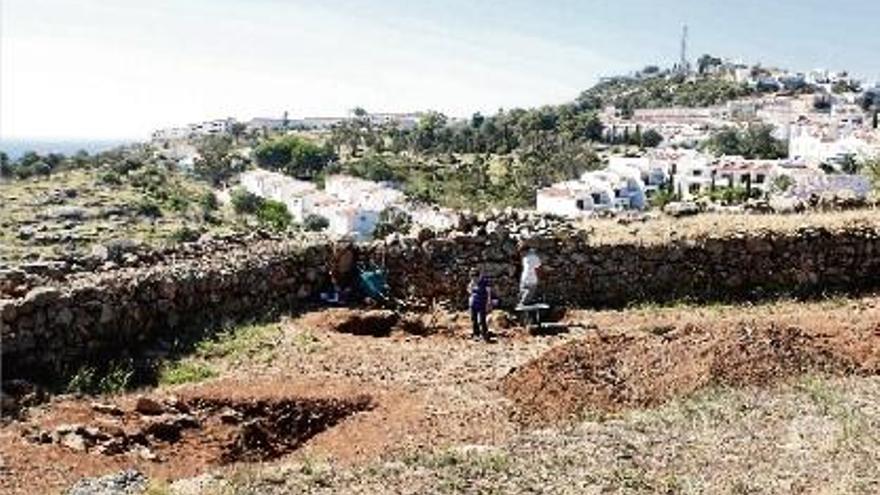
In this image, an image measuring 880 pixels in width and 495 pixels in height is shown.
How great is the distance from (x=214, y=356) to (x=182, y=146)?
16072cm

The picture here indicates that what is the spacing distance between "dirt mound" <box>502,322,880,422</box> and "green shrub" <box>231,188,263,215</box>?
75.6 meters

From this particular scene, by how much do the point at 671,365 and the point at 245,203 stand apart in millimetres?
79842

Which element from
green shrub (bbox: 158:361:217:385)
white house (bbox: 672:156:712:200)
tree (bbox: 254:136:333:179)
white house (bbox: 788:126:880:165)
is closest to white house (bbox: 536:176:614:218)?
white house (bbox: 672:156:712:200)

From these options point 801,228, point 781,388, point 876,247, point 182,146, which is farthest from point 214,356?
point 182,146

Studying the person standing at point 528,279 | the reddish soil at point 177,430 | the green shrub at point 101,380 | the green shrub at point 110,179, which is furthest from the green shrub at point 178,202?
the reddish soil at point 177,430

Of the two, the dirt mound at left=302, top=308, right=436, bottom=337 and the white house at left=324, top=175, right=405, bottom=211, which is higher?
the dirt mound at left=302, top=308, right=436, bottom=337

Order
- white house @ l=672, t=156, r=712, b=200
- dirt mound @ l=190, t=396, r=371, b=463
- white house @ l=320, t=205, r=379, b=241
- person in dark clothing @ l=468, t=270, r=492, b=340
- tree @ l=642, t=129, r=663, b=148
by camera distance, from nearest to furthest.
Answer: dirt mound @ l=190, t=396, r=371, b=463
person in dark clothing @ l=468, t=270, r=492, b=340
white house @ l=320, t=205, r=379, b=241
white house @ l=672, t=156, r=712, b=200
tree @ l=642, t=129, r=663, b=148

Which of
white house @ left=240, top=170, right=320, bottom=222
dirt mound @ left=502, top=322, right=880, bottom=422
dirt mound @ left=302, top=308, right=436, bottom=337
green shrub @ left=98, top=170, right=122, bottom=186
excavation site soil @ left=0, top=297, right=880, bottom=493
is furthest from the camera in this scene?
white house @ left=240, top=170, right=320, bottom=222

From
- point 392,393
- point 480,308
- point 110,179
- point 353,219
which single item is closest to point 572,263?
point 480,308

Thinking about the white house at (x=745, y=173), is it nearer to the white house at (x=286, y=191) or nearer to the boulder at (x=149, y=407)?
the white house at (x=286, y=191)

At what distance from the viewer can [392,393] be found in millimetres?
10945

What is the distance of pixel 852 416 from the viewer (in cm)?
884

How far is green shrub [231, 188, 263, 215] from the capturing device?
87.1 meters

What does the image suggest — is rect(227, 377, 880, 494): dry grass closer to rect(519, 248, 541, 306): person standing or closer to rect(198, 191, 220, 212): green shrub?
rect(519, 248, 541, 306): person standing
